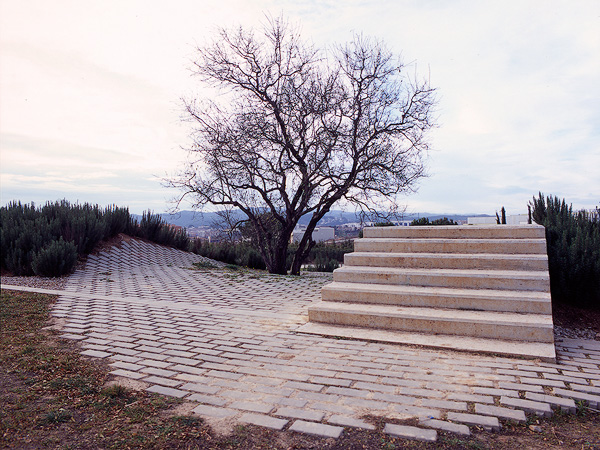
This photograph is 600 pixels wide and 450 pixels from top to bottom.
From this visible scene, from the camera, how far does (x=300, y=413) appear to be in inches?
106

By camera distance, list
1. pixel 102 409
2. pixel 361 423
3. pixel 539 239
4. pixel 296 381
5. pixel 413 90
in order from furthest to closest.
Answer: pixel 413 90
pixel 539 239
pixel 296 381
pixel 102 409
pixel 361 423

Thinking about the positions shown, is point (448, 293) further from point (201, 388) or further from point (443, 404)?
point (201, 388)

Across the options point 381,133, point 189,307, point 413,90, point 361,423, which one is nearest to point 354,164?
point 381,133

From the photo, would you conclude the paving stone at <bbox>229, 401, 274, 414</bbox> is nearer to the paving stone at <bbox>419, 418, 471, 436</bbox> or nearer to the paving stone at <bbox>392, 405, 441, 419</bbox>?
the paving stone at <bbox>392, 405, 441, 419</bbox>

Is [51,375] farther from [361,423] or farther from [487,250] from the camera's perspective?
[487,250]

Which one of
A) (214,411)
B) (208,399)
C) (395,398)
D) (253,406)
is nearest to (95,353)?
(208,399)

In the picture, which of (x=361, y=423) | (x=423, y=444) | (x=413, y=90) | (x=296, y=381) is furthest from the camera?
(x=413, y=90)

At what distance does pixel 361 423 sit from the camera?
2.54 metres

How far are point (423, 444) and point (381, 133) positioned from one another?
1075 centimetres

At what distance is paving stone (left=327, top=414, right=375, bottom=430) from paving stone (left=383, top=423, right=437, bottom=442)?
0.10 meters

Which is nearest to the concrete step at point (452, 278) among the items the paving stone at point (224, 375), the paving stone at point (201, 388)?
the paving stone at point (224, 375)

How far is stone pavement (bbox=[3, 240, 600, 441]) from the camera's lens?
2684mm

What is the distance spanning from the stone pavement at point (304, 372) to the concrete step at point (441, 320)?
31cm

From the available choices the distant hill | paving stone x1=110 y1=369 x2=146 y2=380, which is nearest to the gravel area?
paving stone x1=110 y1=369 x2=146 y2=380
